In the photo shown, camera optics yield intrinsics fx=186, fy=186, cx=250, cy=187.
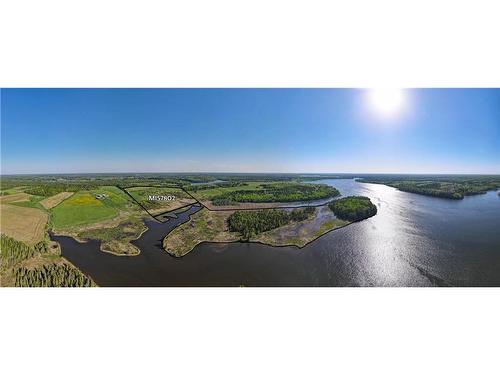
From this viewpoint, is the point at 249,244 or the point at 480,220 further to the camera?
the point at 480,220

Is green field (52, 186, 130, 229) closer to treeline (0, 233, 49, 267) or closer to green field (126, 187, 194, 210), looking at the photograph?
green field (126, 187, 194, 210)

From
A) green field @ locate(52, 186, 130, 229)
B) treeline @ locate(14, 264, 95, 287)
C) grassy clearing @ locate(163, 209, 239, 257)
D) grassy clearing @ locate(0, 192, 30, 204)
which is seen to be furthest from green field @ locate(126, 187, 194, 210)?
grassy clearing @ locate(0, 192, 30, 204)

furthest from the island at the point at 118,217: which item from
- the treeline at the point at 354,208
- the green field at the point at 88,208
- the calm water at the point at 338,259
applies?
the treeline at the point at 354,208

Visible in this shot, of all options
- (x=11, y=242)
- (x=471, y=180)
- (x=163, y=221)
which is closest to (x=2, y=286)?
(x=11, y=242)

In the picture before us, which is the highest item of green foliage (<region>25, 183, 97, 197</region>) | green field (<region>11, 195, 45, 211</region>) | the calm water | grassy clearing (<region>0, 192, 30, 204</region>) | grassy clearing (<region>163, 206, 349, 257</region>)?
green foliage (<region>25, 183, 97, 197</region>)

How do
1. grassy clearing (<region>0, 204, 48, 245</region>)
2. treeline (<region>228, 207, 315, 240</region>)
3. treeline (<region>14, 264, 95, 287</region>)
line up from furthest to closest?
treeline (<region>228, 207, 315, 240</region>) < grassy clearing (<region>0, 204, 48, 245</region>) < treeline (<region>14, 264, 95, 287</region>)

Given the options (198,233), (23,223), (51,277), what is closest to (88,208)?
(23,223)

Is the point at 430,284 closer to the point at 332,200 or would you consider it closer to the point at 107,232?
the point at 332,200
